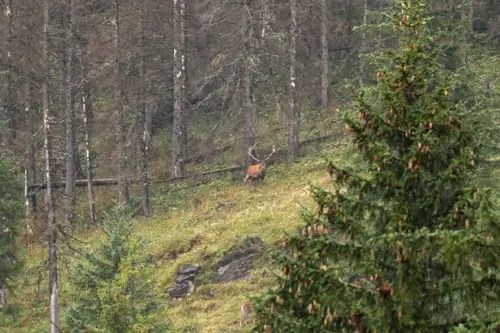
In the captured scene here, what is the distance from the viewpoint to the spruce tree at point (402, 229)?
7258 millimetres

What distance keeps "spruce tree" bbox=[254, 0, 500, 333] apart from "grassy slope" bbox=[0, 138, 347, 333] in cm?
1083

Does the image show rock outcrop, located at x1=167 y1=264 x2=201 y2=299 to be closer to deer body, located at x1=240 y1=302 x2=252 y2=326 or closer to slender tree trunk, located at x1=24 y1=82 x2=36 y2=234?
deer body, located at x1=240 y1=302 x2=252 y2=326

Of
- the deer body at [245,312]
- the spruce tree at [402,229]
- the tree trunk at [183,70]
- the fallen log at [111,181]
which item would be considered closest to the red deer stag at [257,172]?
the fallen log at [111,181]

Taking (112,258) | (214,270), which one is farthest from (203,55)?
(112,258)

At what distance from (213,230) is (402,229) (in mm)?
18641

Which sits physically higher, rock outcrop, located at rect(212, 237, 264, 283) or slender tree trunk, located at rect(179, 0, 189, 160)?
slender tree trunk, located at rect(179, 0, 189, 160)

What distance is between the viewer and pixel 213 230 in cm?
2602

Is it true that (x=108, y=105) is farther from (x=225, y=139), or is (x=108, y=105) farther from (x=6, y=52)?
(x=6, y=52)

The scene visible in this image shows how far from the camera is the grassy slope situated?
21.3 meters

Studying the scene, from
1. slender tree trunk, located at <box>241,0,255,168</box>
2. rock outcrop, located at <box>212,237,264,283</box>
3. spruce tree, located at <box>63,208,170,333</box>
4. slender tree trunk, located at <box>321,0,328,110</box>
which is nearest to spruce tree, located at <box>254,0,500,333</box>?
spruce tree, located at <box>63,208,170,333</box>

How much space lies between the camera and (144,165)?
31938mm

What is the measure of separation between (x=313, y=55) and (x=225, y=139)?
6.54m

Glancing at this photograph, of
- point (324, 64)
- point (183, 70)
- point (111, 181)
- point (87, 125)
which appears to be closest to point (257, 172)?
point (111, 181)

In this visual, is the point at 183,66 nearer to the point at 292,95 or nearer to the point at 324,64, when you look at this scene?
the point at 324,64
